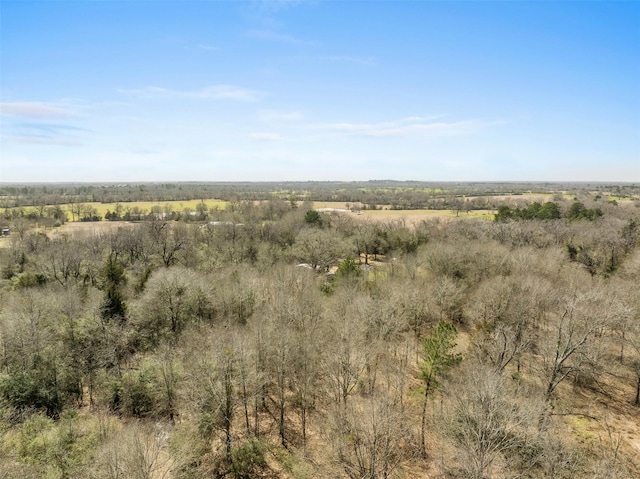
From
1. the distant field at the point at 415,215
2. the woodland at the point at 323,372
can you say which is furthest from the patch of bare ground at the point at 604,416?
the distant field at the point at 415,215

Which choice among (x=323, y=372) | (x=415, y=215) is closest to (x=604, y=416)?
(x=323, y=372)

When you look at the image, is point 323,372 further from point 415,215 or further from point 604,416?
point 415,215

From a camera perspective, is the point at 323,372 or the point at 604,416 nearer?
the point at 604,416

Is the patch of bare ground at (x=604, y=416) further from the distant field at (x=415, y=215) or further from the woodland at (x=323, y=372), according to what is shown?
the distant field at (x=415, y=215)

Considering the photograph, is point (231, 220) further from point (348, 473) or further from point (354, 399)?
point (348, 473)

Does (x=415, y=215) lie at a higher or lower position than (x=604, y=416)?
higher

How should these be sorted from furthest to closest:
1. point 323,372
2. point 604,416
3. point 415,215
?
1. point 415,215
2. point 323,372
3. point 604,416

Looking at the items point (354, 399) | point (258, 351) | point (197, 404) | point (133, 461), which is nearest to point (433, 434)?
point (354, 399)

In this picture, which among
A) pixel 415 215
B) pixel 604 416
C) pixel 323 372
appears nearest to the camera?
pixel 604 416

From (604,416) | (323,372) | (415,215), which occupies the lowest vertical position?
(604,416)
